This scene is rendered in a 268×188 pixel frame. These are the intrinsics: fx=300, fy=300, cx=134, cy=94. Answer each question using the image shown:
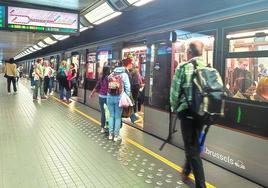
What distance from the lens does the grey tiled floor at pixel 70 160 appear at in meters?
3.58

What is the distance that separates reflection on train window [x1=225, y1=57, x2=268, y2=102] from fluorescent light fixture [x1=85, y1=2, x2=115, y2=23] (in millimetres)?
3840

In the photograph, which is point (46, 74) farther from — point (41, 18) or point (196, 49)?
point (196, 49)

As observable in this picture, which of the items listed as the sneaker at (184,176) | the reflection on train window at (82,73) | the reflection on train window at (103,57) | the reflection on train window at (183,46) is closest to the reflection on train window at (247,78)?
the reflection on train window at (183,46)

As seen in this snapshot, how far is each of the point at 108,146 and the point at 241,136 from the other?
7.35 feet

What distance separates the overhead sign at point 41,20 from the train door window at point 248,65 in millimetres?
5430

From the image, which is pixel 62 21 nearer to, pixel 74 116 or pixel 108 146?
pixel 74 116

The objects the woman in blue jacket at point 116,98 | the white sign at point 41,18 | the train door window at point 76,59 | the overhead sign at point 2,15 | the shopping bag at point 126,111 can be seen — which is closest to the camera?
the woman in blue jacket at point 116,98

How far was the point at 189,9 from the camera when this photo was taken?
495 cm

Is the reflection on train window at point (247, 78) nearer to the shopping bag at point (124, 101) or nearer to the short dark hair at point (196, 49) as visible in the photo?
the short dark hair at point (196, 49)

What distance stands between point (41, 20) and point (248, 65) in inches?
236

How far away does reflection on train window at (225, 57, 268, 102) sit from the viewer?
3.60 m

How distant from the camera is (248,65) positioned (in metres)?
3.81

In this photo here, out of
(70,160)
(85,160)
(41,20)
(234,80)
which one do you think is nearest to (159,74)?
(234,80)

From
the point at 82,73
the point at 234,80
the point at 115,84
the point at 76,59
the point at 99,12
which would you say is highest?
the point at 99,12
